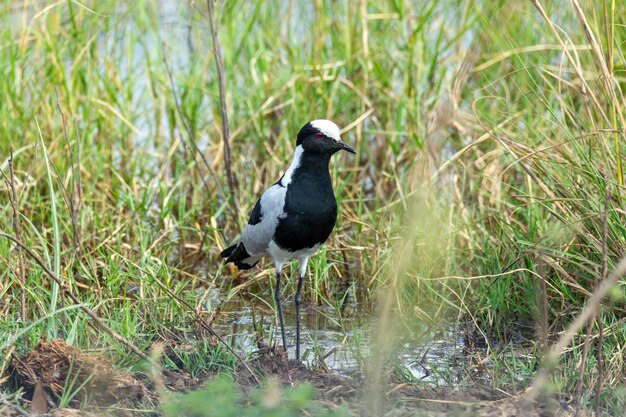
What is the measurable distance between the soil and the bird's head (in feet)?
4.15

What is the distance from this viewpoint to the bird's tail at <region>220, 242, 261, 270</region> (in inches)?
195

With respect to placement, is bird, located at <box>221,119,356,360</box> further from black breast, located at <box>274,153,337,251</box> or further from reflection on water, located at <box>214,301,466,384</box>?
reflection on water, located at <box>214,301,466,384</box>

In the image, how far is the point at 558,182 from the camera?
4418 mm

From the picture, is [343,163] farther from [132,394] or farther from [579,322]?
[579,322]

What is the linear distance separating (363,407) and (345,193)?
9.62ft

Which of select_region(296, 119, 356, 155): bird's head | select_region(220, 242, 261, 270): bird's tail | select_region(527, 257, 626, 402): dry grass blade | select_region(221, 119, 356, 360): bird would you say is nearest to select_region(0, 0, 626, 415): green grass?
select_region(220, 242, 261, 270): bird's tail

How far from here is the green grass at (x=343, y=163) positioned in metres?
4.30

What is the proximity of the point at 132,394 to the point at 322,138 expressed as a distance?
1631 millimetres

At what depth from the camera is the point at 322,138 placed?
4.62 meters

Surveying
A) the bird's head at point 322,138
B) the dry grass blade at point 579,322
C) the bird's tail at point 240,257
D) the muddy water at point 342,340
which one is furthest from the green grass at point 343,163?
the dry grass blade at point 579,322

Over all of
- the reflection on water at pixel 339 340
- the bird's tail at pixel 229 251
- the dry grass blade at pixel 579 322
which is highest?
the dry grass blade at pixel 579 322

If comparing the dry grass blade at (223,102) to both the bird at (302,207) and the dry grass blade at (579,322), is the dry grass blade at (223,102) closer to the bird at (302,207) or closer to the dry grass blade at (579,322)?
the bird at (302,207)

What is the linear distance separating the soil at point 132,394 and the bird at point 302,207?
810 mm

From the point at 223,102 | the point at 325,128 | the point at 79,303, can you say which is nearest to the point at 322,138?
the point at 325,128
